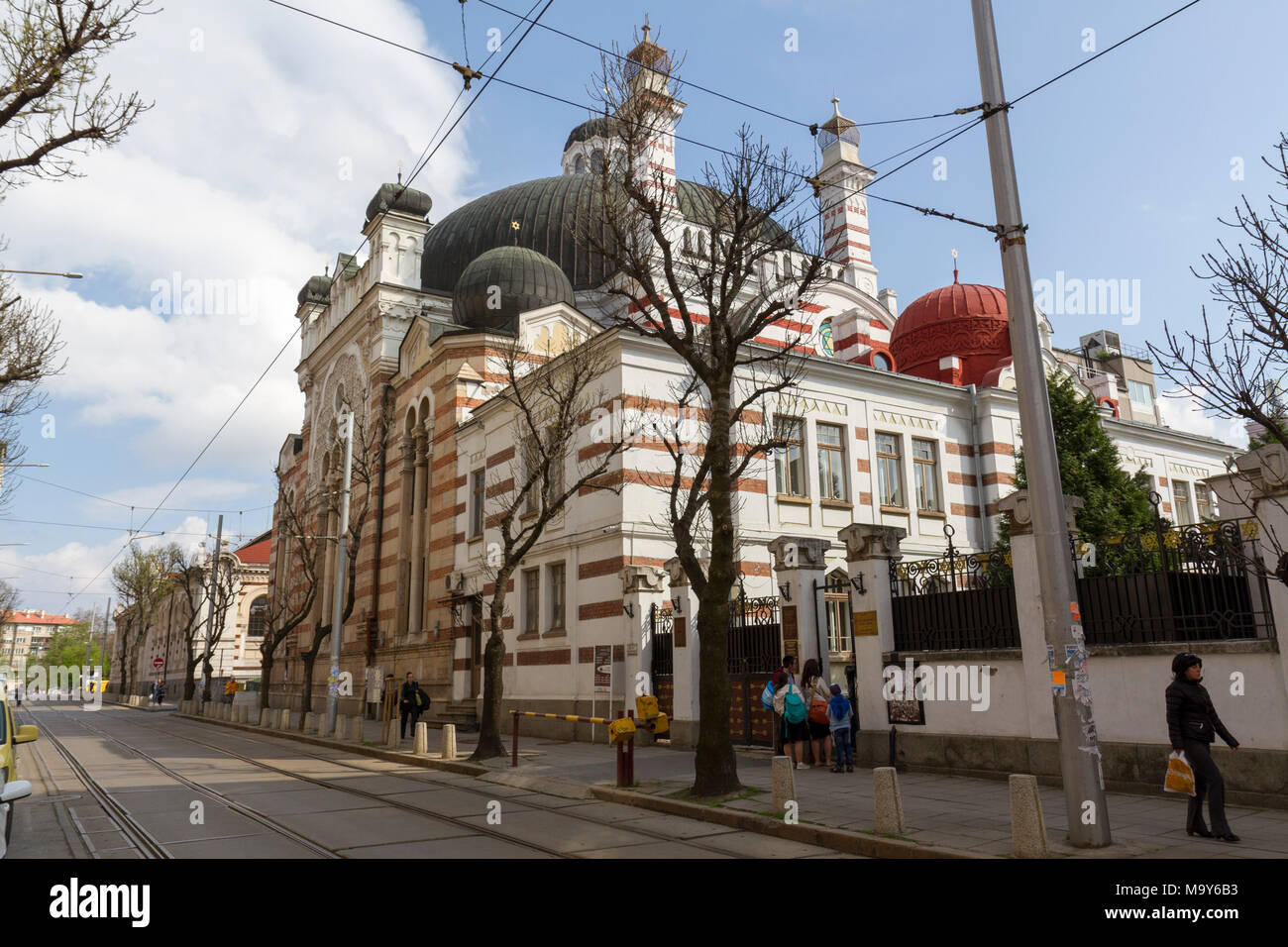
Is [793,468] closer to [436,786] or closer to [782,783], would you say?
[436,786]

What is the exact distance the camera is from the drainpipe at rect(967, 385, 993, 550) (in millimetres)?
26422

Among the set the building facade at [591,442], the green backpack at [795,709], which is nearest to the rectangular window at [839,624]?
the building facade at [591,442]

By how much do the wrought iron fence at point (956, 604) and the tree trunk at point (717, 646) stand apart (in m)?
3.90

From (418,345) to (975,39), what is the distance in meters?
26.9

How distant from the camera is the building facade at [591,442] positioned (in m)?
21.2

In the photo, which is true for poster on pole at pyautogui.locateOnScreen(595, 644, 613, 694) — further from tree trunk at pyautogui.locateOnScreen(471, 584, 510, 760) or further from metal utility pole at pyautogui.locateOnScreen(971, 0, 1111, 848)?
metal utility pole at pyautogui.locateOnScreen(971, 0, 1111, 848)

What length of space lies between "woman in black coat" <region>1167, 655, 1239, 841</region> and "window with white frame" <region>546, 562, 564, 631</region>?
16429 mm

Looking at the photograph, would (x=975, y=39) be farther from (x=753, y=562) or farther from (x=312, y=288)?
(x=312, y=288)

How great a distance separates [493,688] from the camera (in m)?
17.1

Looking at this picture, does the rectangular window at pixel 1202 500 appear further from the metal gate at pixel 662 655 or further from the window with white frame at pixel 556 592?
the window with white frame at pixel 556 592

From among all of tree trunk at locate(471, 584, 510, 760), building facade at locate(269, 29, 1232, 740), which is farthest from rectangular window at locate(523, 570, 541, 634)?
tree trunk at locate(471, 584, 510, 760)

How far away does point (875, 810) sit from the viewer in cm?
883
